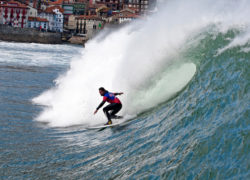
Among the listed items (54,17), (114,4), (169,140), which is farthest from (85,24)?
(169,140)

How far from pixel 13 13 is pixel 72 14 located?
40457 millimetres

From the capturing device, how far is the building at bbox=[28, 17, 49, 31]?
127438 mm

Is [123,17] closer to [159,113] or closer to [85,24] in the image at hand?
[85,24]

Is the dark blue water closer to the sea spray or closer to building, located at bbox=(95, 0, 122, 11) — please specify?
the sea spray

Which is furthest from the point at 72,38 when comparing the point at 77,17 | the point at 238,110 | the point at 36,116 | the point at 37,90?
the point at 238,110

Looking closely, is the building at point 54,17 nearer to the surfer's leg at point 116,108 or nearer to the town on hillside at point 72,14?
the town on hillside at point 72,14

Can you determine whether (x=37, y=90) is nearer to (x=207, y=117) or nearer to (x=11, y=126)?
(x=11, y=126)

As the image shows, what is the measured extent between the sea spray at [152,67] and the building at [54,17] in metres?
125

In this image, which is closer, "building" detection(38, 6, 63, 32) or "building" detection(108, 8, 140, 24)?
"building" detection(108, 8, 140, 24)

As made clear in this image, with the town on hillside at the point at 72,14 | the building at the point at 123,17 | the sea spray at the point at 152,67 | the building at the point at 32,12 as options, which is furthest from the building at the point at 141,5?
the sea spray at the point at 152,67

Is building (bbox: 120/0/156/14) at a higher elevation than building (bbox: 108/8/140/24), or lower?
higher

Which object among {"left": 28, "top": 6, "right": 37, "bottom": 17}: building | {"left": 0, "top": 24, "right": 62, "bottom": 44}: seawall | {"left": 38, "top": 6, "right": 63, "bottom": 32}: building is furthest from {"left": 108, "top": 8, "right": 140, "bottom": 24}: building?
{"left": 28, "top": 6, "right": 37, "bottom": 17}: building

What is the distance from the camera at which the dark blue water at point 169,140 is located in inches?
263

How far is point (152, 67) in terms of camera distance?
13742 millimetres
